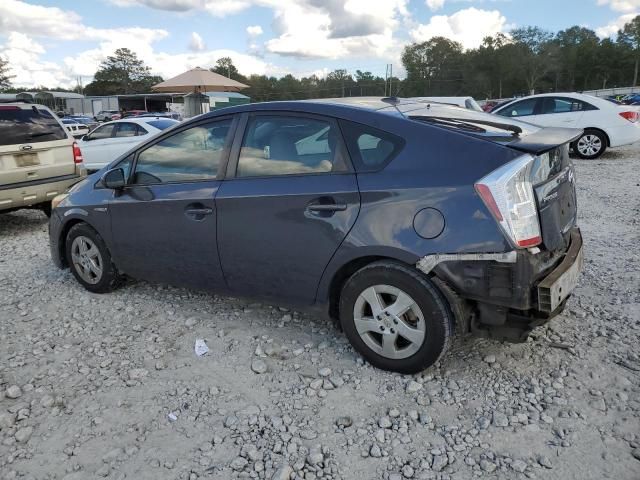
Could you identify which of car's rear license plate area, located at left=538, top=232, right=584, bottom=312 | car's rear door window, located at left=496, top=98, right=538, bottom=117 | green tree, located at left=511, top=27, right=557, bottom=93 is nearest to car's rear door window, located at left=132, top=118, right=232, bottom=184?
car's rear license plate area, located at left=538, top=232, right=584, bottom=312

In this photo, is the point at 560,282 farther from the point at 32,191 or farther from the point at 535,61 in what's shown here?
the point at 535,61

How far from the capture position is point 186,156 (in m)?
3.72

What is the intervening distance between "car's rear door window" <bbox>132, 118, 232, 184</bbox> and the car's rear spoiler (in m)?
1.90

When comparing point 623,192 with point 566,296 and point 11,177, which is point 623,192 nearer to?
point 566,296

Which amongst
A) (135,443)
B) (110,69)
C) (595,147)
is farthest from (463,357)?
A: (110,69)

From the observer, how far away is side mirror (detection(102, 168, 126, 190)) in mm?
3977

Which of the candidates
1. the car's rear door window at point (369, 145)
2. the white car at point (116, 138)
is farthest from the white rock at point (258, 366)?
the white car at point (116, 138)

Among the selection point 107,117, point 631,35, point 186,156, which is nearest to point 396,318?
point 186,156

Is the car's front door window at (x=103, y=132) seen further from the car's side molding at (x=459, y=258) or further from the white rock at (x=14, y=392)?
the car's side molding at (x=459, y=258)

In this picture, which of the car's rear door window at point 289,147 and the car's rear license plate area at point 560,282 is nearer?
the car's rear license plate area at point 560,282

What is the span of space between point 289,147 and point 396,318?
127cm

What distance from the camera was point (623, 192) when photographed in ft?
25.5

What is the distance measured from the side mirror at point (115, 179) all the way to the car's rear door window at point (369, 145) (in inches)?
75.7

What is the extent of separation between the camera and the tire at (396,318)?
2744 millimetres
